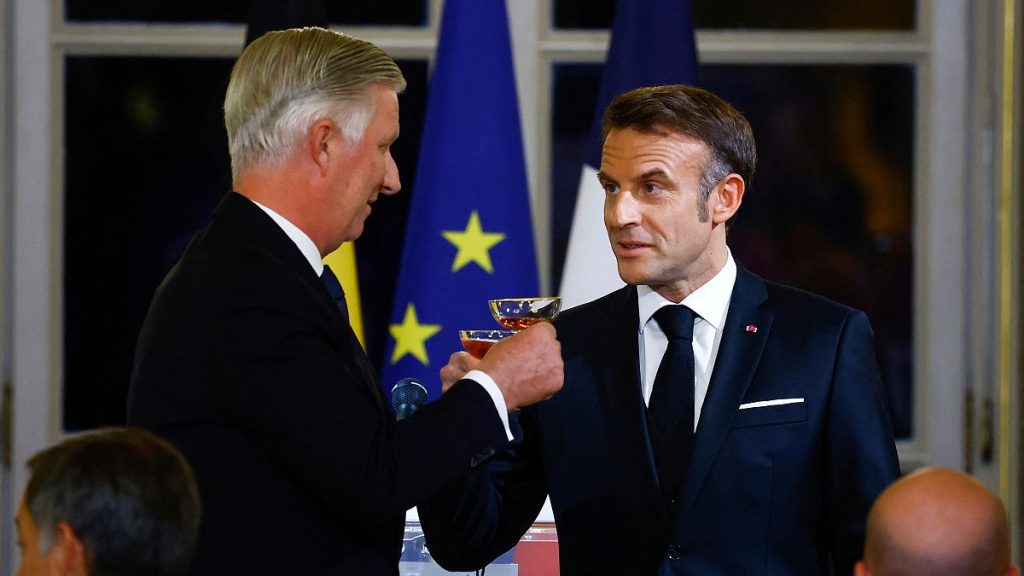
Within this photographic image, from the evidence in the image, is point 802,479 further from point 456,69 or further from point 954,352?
point 954,352

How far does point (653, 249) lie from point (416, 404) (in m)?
0.54

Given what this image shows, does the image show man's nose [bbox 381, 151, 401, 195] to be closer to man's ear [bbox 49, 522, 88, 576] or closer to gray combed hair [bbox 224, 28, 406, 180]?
gray combed hair [bbox 224, 28, 406, 180]

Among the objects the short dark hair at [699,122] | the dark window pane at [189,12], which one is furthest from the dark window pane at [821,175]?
the short dark hair at [699,122]

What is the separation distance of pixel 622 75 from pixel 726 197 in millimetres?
1590

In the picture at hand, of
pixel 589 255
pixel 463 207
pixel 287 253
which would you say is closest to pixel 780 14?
pixel 589 255

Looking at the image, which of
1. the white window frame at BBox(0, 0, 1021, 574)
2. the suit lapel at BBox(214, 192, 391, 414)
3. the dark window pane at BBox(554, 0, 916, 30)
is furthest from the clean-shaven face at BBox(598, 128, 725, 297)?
the dark window pane at BBox(554, 0, 916, 30)

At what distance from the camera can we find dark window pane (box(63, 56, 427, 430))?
4008mm

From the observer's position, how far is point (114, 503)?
1397 mm

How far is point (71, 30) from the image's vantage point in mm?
3975

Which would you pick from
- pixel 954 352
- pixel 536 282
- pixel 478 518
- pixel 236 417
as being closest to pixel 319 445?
pixel 236 417

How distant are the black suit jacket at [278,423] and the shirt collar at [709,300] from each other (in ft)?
1.38

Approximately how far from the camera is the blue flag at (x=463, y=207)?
3531 millimetres

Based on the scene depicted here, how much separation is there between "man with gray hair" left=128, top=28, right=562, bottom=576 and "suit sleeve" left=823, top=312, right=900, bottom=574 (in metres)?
0.43

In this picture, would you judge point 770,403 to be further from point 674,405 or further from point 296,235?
point 296,235
